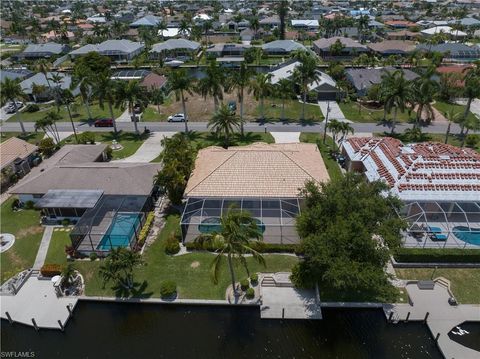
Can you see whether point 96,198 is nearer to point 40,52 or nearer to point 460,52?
point 40,52

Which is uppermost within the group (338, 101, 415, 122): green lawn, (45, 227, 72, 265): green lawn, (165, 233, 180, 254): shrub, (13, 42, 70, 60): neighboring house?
(13, 42, 70, 60): neighboring house

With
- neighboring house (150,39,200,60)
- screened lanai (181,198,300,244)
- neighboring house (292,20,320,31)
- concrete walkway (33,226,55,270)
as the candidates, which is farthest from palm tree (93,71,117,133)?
neighboring house (292,20,320,31)

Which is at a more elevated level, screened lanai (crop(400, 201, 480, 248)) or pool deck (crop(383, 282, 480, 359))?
screened lanai (crop(400, 201, 480, 248))

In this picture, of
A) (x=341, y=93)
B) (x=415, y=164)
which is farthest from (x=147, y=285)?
(x=341, y=93)

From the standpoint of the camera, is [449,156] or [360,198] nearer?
[360,198]

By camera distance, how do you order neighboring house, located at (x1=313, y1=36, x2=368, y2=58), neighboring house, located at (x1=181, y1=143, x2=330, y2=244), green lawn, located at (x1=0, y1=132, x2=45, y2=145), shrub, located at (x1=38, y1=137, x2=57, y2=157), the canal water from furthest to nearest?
1. neighboring house, located at (x1=313, y1=36, x2=368, y2=58)
2. green lawn, located at (x1=0, y1=132, x2=45, y2=145)
3. shrub, located at (x1=38, y1=137, x2=57, y2=157)
4. neighboring house, located at (x1=181, y1=143, x2=330, y2=244)
5. the canal water

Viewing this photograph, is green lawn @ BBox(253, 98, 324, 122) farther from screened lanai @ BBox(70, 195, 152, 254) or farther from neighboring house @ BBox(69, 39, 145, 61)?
neighboring house @ BBox(69, 39, 145, 61)

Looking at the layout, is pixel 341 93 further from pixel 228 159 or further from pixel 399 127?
pixel 228 159
